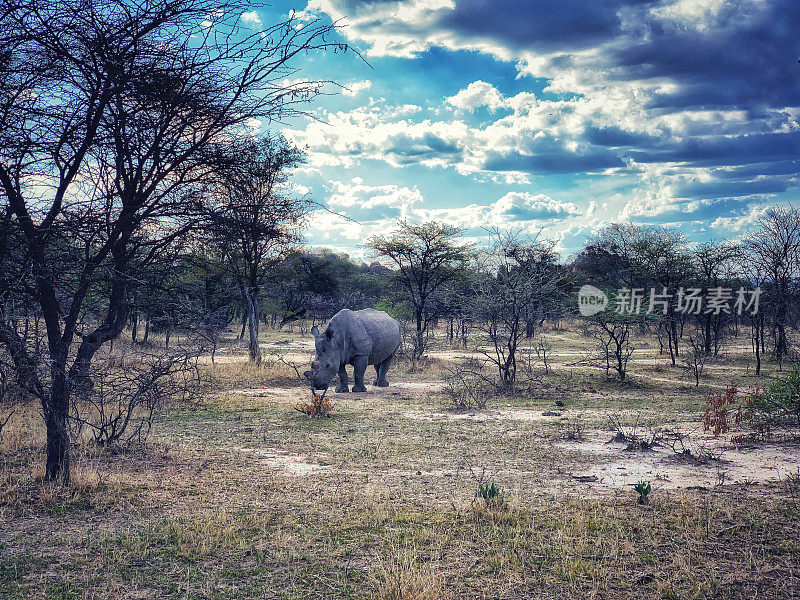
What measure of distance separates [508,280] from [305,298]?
19.6 metres

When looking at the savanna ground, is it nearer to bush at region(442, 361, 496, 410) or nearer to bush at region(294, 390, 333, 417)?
bush at region(294, 390, 333, 417)

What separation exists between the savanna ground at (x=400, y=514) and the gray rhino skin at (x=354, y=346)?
12.4 ft

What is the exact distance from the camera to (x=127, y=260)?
698 cm

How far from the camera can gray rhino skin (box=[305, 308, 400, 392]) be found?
16.1m

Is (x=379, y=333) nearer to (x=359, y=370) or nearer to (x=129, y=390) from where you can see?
(x=359, y=370)

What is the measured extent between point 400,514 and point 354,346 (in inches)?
437

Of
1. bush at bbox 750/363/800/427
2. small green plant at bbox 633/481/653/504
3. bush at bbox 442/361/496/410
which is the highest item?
bush at bbox 750/363/800/427

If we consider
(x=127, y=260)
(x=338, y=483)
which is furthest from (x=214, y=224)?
(x=338, y=483)

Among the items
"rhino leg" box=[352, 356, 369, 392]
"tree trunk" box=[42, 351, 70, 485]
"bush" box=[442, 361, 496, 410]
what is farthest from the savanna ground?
"rhino leg" box=[352, 356, 369, 392]

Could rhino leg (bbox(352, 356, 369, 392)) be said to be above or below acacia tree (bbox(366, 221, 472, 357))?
below

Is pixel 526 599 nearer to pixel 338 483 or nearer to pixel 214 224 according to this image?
pixel 338 483

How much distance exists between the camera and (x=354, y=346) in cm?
1738

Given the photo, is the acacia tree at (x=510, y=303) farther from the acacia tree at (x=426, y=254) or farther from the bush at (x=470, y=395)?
the acacia tree at (x=426, y=254)

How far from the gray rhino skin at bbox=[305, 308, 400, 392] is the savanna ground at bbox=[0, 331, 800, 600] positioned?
379 cm
